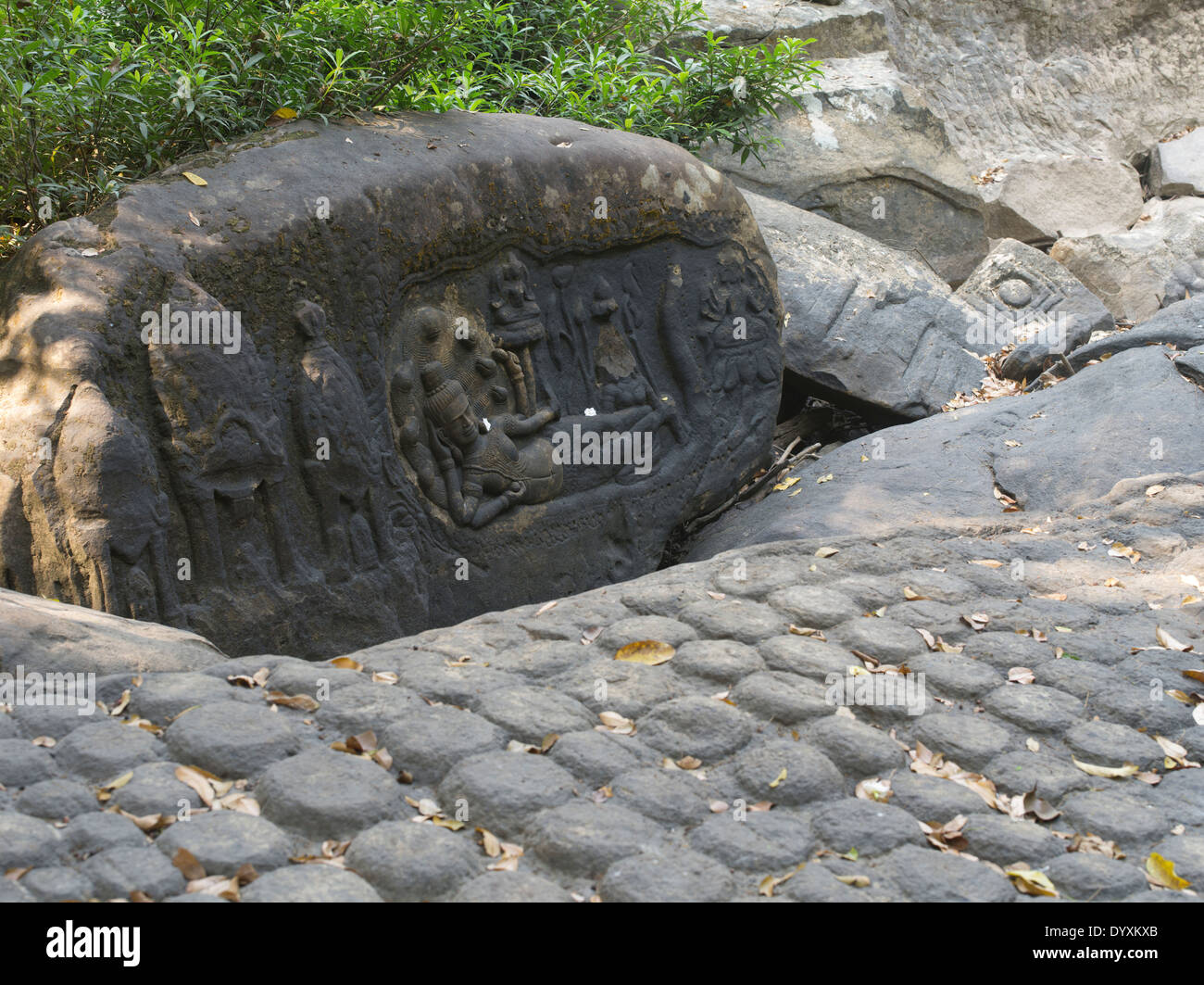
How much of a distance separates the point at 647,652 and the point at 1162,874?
142 centimetres

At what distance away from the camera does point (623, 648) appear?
3.25m

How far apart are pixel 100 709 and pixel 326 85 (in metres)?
2.74

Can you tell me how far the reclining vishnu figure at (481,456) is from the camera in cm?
446

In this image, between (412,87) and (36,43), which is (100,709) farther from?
(412,87)

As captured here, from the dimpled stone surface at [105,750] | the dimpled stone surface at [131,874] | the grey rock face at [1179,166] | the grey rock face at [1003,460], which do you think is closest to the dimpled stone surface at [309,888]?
the dimpled stone surface at [131,874]

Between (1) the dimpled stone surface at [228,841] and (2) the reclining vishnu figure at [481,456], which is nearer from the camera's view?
(1) the dimpled stone surface at [228,841]

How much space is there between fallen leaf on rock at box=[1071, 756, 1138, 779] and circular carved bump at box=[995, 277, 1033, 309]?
216 inches

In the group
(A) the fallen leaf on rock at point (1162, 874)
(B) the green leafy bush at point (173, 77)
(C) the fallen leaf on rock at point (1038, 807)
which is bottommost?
(A) the fallen leaf on rock at point (1162, 874)

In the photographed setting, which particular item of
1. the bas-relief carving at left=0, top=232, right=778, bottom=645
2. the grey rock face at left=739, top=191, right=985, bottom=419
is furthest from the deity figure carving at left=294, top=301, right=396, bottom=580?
the grey rock face at left=739, top=191, right=985, bottom=419

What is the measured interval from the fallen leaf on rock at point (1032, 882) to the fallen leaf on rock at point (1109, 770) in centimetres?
54

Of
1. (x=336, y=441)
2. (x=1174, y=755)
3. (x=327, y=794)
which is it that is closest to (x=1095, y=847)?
(x=1174, y=755)

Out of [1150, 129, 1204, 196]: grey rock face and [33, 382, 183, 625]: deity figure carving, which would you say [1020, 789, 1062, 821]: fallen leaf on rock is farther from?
[1150, 129, 1204, 196]: grey rock face

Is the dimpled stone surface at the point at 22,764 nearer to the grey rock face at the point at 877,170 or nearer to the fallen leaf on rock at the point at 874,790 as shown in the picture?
the fallen leaf on rock at the point at 874,790
